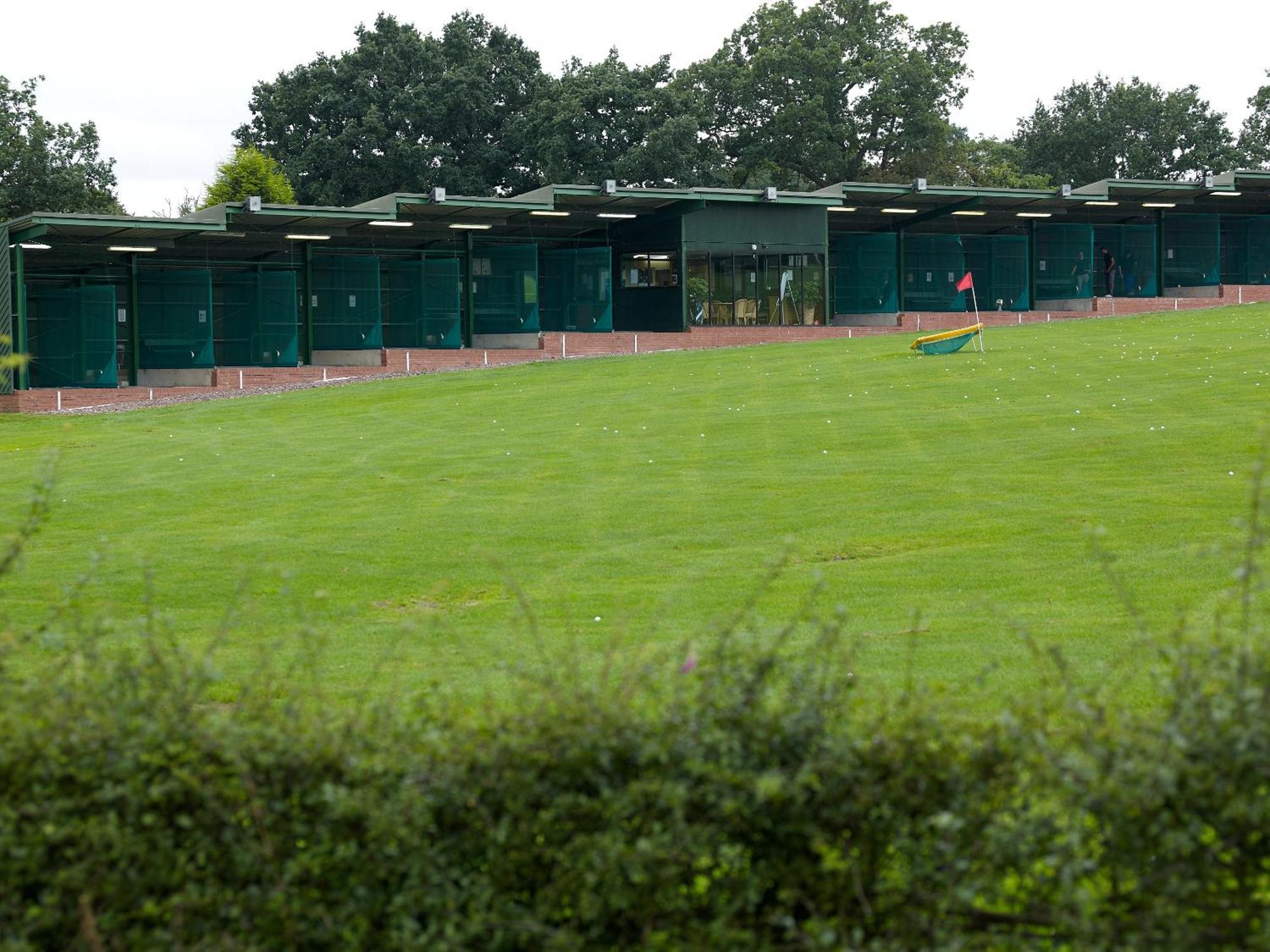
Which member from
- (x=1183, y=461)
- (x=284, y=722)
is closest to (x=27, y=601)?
(x=284, y=722)

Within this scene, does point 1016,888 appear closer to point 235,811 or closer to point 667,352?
point 235,811

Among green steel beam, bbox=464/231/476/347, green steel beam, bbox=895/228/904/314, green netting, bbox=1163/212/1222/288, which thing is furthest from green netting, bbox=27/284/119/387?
green netting, bbox=1163/212/1222/288

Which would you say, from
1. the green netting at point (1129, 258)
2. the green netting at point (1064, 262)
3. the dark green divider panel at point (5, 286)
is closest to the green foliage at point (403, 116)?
the green netting at point (1064, 262)

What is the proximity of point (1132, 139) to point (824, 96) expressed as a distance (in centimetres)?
2069

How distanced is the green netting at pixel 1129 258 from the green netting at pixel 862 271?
9.88 metres

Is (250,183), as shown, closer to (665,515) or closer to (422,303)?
(422,303)

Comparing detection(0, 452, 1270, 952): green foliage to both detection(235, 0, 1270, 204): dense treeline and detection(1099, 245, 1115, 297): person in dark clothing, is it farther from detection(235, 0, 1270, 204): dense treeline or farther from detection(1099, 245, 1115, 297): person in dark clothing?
detection(235, 0, 1270, 204): dense treeline

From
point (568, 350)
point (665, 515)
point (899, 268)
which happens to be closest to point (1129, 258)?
point (899, 268)

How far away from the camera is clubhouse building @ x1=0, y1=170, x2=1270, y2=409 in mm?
41250

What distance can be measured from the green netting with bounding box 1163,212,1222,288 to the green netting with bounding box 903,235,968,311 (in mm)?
9705

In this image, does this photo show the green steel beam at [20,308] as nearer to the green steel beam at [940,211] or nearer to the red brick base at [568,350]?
the red brick base at [568,350]

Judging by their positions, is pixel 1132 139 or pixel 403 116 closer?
pixel 403 116

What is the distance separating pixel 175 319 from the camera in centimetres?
4303

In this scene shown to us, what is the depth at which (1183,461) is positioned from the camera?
58.8 feet
